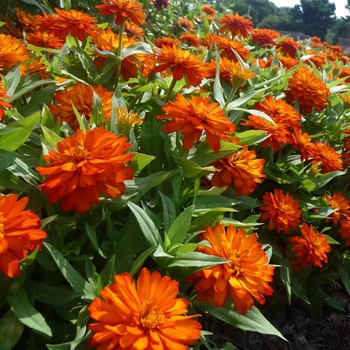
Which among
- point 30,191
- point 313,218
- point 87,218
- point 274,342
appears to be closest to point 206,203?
point 87,218

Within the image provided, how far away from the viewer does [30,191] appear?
92 cm

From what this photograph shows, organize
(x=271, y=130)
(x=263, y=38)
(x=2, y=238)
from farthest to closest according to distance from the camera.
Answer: (x=263, y=38) < (x=271, y=130) < (x=2, y=238)

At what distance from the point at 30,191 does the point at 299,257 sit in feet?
3.18

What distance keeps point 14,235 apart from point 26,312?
0.18 metres

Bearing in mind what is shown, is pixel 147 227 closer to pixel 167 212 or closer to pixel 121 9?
pixel 167 212

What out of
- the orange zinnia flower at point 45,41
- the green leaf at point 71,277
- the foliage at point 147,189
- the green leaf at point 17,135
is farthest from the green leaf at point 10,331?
the orange zinnia flower at point 45,41

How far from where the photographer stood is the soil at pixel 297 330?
1534mm

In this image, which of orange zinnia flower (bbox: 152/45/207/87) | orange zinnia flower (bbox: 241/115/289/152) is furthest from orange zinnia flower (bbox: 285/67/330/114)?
orange zinnia flower (bbox: 152/45/207/87)

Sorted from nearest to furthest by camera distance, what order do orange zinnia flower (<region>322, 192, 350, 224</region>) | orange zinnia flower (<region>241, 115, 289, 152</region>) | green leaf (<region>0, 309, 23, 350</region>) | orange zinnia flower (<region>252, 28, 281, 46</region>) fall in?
1. green leaf (<region>0, 309, 23, 350</region>)
2. orange zinnia flower (<region>241, 115, 289, 152</region>)
3. orange zinnia flower (<region>322, 192, 350, 224</region>)
4. orange zinnia flower (<region>252, 28, 281, 46</region>)

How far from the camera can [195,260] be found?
851 mm

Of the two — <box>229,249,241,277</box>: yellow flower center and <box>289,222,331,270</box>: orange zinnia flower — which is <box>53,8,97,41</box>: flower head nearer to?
<box>229,249,241,277</box>: yellow flower center

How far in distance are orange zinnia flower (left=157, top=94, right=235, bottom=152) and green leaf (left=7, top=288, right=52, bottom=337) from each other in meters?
0.51

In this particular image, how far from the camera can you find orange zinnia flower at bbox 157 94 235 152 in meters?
0.99

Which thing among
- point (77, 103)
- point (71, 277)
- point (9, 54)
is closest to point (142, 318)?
point (71, 277)
